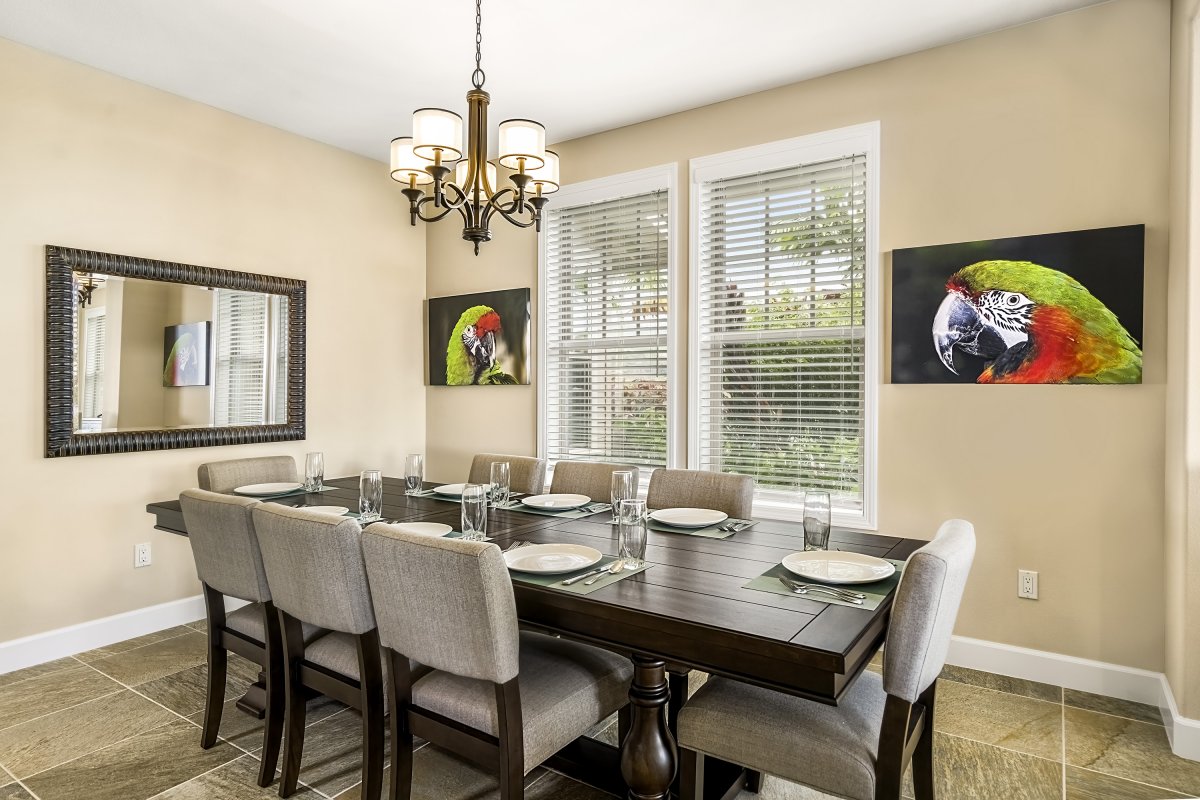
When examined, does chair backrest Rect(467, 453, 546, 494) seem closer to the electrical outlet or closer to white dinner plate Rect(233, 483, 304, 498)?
white dinner plate Rect(233, 483, 304, 498)

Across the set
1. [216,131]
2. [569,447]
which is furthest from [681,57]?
[216,131]

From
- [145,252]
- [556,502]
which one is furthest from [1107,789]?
[145,252]

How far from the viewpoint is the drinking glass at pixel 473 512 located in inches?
79.5

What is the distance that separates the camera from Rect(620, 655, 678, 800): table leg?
1.66 metres

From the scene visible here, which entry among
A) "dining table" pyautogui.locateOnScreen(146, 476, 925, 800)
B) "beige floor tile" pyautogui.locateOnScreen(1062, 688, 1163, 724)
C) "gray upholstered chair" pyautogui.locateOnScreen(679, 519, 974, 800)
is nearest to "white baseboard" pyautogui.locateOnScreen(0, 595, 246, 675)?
"dining table" pyautogui.locateOnScreen(146, 476, 925, 800)

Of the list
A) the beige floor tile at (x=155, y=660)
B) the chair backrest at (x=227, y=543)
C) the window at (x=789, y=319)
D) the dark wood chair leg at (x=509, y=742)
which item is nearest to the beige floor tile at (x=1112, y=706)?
the window at (x=789, y=319)

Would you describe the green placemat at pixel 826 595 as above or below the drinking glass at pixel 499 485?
below

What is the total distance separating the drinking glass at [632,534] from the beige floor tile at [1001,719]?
59.9 inches

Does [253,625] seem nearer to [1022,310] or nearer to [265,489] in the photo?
[265,489]

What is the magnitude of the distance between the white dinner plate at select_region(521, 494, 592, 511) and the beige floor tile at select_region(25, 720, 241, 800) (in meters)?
1.32

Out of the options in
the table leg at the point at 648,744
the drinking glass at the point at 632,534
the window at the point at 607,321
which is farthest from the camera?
the window at the point at 607,321

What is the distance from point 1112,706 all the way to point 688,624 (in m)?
2.30

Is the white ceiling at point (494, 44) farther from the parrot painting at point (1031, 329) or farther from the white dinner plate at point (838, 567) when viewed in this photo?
the white dinner plate at point (838, 567)

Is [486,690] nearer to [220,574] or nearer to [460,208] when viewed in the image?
[220,574]
